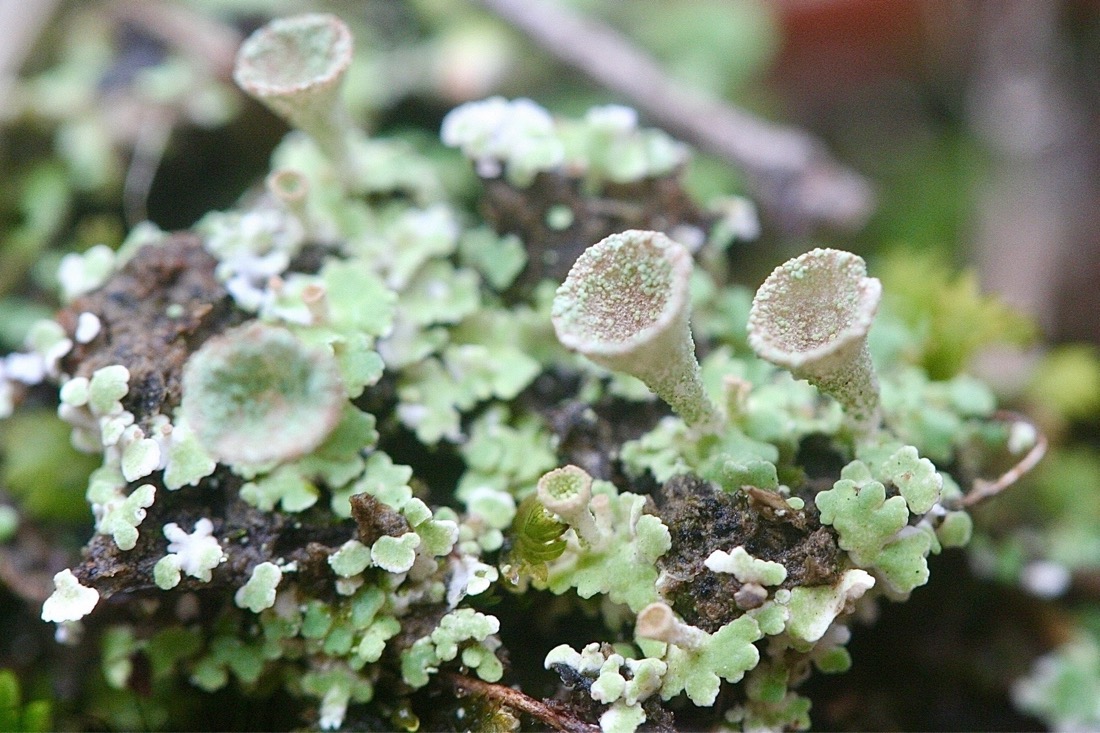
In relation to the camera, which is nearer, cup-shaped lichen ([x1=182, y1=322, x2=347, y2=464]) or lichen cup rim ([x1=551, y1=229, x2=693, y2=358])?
lichen cup rim ([x1=551, y1=229, x2=693, y2=358])

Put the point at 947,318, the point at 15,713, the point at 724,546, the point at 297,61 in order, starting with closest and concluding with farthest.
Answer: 1. the point at 724,546
2. the point at 15,713
3. the point at 297,61
4. the point at 947,318

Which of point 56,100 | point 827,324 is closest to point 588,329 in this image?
point 827,324

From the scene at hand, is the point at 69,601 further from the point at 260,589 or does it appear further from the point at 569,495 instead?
the point at 569,495

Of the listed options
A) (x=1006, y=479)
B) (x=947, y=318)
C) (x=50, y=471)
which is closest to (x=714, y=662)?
(x=1006, y=479)

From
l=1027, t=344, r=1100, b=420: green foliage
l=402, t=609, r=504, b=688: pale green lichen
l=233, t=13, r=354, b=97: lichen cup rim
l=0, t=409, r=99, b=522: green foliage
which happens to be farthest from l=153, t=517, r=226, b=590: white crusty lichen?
l=1027, t=344, r=1100, b=420: green foliage

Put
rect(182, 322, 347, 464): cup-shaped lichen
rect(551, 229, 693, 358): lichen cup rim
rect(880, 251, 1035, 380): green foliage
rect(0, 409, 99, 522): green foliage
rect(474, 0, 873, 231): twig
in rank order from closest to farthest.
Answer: rect(551, 229, 693, 358): lichen cup rim
rect(182, 322, 347, 464): cup-shaped lichen
rect(0, 409, 99, 522): green foliage
rect(880, 251, 1035, 380): green foliage
rect(474, 0, 873, 231): twig

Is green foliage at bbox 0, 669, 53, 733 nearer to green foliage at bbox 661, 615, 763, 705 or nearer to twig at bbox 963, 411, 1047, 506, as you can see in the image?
green foliage at bbox 661, 615, 763, 705

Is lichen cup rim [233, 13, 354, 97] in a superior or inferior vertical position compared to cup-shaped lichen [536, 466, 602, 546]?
superior
